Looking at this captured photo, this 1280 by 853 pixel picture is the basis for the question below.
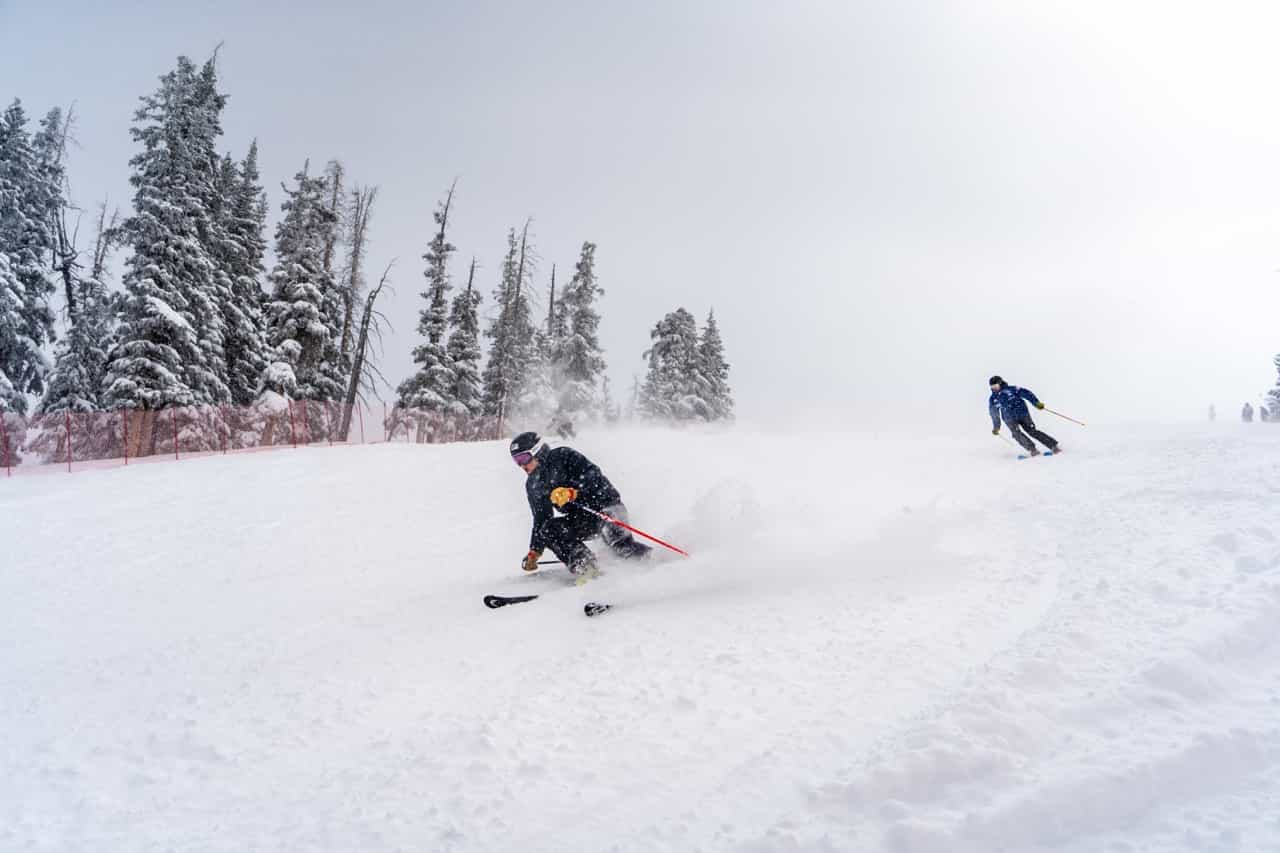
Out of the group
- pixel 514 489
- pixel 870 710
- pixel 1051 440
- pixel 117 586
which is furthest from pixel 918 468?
pixel 117 586

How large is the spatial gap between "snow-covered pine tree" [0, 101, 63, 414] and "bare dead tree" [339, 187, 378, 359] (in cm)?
1117

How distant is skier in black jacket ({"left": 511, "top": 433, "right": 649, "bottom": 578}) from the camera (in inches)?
299

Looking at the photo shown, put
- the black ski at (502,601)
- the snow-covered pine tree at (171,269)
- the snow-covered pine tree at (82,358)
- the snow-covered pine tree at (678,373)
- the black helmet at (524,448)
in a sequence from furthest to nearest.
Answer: the snow-covered pine tree at (678,373), the snow-covered pine tree at (82,358), the snow-covered pine tree at (171,269), the black helmet at (524,448), the black ski at (502,601)

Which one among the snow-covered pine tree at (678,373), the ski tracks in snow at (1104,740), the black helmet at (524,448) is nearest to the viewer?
the ski tracks in snow at (1104,740)

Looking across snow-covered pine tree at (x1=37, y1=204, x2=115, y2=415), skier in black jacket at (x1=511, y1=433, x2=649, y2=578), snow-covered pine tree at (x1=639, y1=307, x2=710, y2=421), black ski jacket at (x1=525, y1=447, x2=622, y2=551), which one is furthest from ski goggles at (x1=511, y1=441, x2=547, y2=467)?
snow-covered pine tree at (x1=639, y1=307, x2=710, y2=421)

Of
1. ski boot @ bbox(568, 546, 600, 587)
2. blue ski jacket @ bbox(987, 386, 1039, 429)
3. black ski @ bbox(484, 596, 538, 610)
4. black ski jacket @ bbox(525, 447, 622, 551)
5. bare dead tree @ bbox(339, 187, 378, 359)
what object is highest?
bare dead tree @ bbox(339, 187, 378, 359)

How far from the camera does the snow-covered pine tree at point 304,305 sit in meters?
29.8

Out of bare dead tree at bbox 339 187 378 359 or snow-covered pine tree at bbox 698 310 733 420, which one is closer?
bare dead tree at bbox 339 187 378 359

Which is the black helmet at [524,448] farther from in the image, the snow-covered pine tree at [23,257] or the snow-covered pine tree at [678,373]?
the snow-covered pine tree at [678,373]

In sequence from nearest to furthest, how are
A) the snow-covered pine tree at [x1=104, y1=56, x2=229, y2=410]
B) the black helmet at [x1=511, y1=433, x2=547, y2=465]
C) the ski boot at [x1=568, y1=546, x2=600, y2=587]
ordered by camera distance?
the ski boot at [x1=568, y1=546, x2=600, y2=587]
the black helmet at [x1=511, y1=433, x2=547, y2=465]
the snow-covered pine tree at [x1=104, y1=56, x2=229, y2=410]

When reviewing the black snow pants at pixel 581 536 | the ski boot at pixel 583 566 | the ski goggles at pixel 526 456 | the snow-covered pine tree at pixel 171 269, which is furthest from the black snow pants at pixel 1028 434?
the snow-covered pine tree at pixel 171 269

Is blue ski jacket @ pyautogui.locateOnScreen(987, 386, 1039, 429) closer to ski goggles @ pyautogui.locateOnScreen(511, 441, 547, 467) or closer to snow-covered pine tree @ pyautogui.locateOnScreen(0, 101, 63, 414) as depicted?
ski goggles @ pyautogui.locateOnScreen(511, 441, 547, 467)

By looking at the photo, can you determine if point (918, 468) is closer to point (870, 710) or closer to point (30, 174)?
point (870, 710)

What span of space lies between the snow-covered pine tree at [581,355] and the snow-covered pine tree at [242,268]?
1505cm
